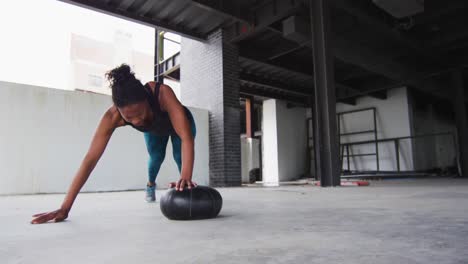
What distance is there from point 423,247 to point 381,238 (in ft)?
0.66

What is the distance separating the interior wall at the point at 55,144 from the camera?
6262 millimetres

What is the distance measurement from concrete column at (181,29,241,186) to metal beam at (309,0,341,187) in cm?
265

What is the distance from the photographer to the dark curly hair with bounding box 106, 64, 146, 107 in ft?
6.40

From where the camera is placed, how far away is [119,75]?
207 centimetres

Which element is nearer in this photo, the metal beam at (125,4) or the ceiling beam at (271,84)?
the metal beam at (125,4)

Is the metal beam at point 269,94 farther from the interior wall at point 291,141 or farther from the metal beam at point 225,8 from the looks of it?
the metal beam at point 225,8

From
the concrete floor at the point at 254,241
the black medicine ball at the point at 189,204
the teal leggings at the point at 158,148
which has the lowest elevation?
the concrete floor at the point at 254,241

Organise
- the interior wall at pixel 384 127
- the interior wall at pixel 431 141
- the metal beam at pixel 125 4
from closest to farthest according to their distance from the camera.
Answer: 1. the metal beam at pixel 125 4
2. the interior wall at pixel 384 127
3. the interior wall at pixel 431 141

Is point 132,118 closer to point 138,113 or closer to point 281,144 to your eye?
point 138,113

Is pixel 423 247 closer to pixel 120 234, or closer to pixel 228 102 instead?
pixel 120 234

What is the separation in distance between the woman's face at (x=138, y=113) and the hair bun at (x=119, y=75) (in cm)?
18

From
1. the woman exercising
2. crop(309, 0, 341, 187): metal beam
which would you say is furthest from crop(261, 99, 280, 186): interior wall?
the woman exercising

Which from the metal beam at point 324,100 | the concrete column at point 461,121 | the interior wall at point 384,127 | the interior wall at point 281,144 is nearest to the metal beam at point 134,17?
the metal beam at point 324,100

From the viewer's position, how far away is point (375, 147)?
13516 mm
